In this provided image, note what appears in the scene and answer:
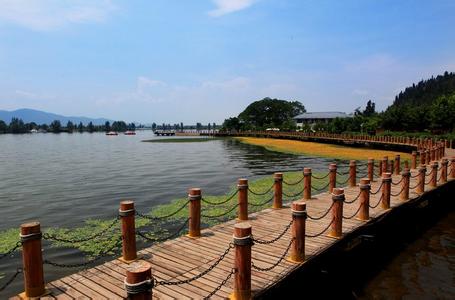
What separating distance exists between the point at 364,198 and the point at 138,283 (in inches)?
335

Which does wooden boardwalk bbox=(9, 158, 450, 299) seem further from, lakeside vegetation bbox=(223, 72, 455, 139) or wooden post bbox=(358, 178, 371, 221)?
lakeside vegetation bbox=(223, 72, 455, 139)

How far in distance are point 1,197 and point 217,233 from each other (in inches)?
708

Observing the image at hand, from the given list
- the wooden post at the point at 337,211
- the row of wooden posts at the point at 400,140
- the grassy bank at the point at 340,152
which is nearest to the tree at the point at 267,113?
the row of wooden posts at the point at 400,140

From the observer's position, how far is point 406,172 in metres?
13.7

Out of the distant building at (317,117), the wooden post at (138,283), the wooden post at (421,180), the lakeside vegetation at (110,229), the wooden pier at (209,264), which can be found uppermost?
the distant building at (317,117)

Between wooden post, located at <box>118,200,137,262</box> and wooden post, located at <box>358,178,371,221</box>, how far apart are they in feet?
23.2

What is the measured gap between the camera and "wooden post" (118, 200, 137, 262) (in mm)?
7523

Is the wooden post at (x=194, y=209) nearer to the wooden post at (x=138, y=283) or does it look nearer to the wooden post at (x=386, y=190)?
the wooden post at (x=138, y=283)

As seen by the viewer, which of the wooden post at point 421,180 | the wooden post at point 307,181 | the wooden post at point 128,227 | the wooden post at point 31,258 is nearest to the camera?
the wooden post at point 31,258

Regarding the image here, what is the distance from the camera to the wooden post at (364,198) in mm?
10766

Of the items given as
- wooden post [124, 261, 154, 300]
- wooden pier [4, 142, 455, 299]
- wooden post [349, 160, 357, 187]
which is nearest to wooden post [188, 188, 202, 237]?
wooden pier [4, 142, 455, 299]

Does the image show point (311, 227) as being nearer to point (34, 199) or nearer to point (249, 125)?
point (34, 199)

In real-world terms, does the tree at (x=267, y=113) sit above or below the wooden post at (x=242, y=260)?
above

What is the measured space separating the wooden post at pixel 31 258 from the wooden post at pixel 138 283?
2.67 m
